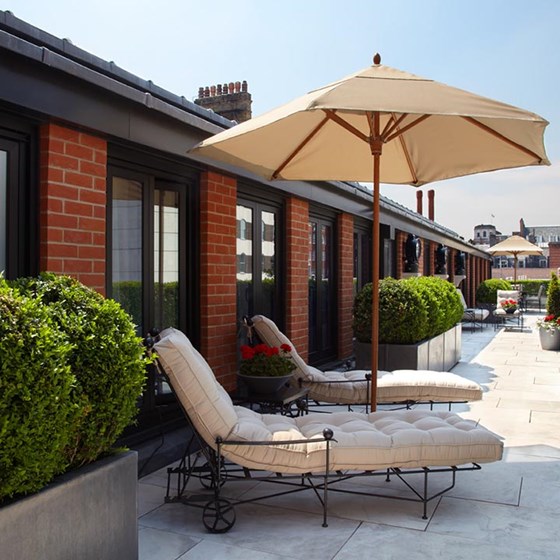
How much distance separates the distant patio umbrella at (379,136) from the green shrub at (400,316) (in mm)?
2115

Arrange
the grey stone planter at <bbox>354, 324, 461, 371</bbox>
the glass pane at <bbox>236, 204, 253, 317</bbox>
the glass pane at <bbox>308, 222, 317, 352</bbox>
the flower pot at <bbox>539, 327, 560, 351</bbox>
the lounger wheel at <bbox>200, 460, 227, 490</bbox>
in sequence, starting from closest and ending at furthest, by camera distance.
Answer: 1. the lounger wheel at <bbox>200, 460, 227, 490</bbox>
2. the glass pane at <bbox>236, 204, 253, 317</bbox>
3. the grey stone planter at <bbox>354, 324, 461, 371</bbox>
4. the glass pane at <bbox>308, 222, 317, 352</bbox>
5. the flower pot at <bbox>539, 327, 560, 351</bbox>

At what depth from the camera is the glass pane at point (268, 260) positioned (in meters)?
6.61

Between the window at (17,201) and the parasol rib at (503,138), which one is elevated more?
the parasol rib at (503,138)

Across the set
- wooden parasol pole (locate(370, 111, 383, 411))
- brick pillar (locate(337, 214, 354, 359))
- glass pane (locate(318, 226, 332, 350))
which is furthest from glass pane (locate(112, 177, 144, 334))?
brick pillar (locate(337, 214, 354, 359))

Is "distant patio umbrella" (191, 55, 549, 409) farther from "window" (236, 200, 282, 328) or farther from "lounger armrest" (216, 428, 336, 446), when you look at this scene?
"lounger armrest" (216, 428, 336, 446)

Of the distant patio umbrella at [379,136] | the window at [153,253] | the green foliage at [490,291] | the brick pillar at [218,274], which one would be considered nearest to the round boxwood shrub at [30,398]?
the distant patio umbrella at [379,136]

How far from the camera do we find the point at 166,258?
194 inches

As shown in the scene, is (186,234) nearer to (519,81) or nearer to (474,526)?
(474,526)

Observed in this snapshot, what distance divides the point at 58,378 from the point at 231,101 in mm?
8537

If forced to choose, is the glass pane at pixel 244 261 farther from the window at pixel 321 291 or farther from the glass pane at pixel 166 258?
the window at pixel 321 291

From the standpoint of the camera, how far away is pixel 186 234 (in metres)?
5.17

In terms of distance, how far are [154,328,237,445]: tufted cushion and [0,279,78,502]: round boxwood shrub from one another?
102 cm

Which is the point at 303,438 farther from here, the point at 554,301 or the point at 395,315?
the point at 554,301

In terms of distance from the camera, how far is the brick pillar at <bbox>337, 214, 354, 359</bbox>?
29.1 feet
